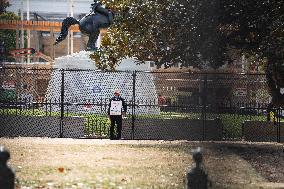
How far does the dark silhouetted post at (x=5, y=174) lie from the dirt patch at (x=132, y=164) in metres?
2.39

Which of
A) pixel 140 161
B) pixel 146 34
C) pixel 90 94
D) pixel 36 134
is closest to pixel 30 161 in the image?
pixel 140 161

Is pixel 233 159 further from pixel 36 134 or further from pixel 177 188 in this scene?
pixel 36 134

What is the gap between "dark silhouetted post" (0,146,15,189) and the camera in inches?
233

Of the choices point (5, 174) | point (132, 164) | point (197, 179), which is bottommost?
→ point (132, 164)

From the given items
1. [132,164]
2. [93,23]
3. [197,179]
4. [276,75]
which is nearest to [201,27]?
[276,75]

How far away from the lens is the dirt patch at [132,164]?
9852 mm

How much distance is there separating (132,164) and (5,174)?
21.3 ft

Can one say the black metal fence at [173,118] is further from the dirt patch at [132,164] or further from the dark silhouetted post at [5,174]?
the dark silhouetted post at [5,174]

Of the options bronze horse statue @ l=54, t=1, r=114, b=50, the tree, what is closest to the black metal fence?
the tree

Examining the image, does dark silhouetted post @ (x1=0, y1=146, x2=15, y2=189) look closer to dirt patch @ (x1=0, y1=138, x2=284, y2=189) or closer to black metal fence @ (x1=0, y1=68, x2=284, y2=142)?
dirt patch @ (x1=0, y1=138, x2=284, y2=189)

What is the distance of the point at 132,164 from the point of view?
40.2 ft

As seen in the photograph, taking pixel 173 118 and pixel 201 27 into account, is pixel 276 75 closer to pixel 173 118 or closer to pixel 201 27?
pixel 201 27

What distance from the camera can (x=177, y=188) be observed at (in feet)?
30.2

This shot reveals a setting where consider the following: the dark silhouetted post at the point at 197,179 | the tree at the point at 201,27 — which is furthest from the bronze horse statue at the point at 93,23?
the dark silhouetted post at the point at 197,179
